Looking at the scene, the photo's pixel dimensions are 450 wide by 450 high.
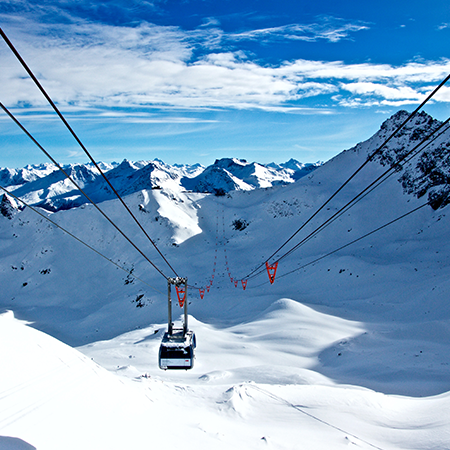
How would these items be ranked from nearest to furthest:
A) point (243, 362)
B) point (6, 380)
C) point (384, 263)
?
point (6, 380)
point (243, 362)
point (384, 263)

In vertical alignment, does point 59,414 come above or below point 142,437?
above

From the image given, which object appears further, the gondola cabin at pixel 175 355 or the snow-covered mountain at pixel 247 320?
the gondola cabin at pixel 175 355

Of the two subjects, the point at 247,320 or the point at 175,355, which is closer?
the point at 175,355

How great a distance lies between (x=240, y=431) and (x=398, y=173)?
66.8m

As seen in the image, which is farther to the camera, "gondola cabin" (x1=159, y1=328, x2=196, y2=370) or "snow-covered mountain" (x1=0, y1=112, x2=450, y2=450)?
"gondola cabin" (x1=159, y1=328, x2=196, y2=370)

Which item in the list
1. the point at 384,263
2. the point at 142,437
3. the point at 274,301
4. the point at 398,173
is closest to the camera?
the point at 142,437

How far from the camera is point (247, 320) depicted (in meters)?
32.7

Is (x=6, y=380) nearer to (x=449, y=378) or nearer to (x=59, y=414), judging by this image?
(x=59, y=414)

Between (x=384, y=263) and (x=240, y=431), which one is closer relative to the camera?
(x=240, y=431)

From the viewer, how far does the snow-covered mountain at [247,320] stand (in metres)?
10.6

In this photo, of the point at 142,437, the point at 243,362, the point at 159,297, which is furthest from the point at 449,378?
the point at 159,297

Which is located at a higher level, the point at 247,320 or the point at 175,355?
the point at 247,320

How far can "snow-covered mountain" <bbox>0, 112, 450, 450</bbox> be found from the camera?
34.7ft

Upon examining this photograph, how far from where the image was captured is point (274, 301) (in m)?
35.1
